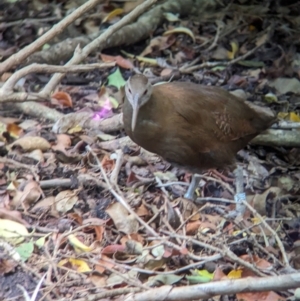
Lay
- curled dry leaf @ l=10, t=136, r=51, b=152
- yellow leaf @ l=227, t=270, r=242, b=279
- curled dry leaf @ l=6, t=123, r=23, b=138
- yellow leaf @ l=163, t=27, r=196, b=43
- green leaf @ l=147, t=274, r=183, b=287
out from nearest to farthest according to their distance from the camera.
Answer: green leaf @ l=147, t=274, r=183, b=287 < yellow leaf @ l=227, t=270, r=242, b=279 < curled dry leaf @ l=10, t=136, r=51, b=152 < curled dry leaf @ l=6, t=123, r=23, b=138 < yellow leaf @ l=163, t=27, r=196, b=43

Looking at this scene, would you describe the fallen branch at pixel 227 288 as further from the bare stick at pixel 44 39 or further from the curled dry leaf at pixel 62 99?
the curled dry leaf at pixel 62 99

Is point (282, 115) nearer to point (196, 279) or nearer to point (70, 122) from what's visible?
point (70, 122)

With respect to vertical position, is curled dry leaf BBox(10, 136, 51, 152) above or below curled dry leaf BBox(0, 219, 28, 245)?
below

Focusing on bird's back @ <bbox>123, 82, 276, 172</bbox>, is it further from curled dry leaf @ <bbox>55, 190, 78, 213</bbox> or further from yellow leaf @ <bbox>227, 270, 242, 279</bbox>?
yellow leaf @ <bbox>227, 270, 242, 279</bbox>

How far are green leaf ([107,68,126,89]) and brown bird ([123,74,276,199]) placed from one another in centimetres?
148

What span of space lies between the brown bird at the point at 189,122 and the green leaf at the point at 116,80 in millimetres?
1481

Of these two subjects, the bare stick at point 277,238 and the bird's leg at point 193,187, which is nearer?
the bare stick at point 277,238

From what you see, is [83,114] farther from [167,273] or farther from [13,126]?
[167,273]

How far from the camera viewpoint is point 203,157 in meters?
4.83

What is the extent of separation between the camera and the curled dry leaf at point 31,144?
537 centimetres

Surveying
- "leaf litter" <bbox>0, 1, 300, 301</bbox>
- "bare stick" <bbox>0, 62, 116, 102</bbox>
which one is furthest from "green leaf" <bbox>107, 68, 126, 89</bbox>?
"bare stick" <bbox>0, 62, 116, 102</bbox>

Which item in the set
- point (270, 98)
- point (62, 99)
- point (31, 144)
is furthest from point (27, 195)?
point (270, 98)

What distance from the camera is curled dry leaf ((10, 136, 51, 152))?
5.37m

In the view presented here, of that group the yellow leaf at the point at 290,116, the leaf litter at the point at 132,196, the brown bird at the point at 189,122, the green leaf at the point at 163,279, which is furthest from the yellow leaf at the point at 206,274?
the yellow leaf at the point at 290,116
